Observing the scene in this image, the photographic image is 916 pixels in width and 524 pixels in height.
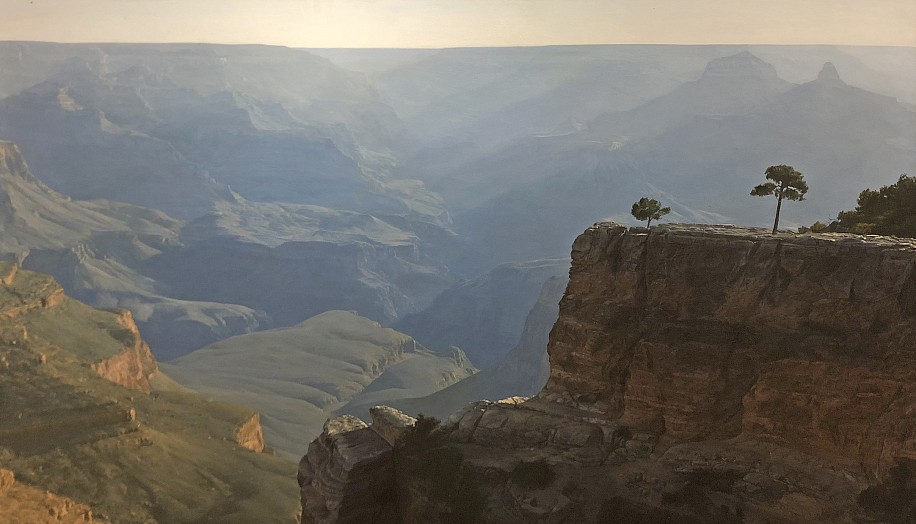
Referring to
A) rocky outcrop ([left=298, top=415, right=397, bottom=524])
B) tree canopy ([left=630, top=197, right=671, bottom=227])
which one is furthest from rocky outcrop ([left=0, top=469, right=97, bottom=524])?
tree canopy ([left=630, top=197, right=671, bottom=227])

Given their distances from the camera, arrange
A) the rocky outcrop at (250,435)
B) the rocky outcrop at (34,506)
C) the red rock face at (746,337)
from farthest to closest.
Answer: the rocky outcrop at (250,435) < the rocky outcrop at (34,506) < the red rock face at (746,337)

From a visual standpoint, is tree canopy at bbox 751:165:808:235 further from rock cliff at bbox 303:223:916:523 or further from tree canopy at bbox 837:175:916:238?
tree canopy at bbox 837:175:916:238

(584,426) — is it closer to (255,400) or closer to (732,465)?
(732,465)

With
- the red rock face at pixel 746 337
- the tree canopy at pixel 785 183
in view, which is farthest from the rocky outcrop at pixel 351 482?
the tree canopy at pixel 785 183

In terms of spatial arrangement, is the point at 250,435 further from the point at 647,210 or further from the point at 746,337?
the point at 746,337

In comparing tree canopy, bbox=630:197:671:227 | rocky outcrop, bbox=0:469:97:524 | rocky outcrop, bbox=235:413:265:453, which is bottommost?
rocky outcrop, bbox=235:413:265:453

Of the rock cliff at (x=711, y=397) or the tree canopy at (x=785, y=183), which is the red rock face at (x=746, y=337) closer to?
the rock cliff at (x=711, y=397)
